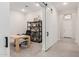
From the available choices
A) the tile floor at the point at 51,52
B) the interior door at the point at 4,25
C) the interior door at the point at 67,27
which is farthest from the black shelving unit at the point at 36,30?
the interior door at the point at 4,25

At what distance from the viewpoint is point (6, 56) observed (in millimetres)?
1293

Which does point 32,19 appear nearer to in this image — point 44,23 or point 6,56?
point 44,23

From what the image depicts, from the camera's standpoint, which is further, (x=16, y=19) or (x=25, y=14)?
(x=25, y=14)

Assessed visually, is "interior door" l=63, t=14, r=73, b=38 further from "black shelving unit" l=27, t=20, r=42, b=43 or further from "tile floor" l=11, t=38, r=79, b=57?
"tile floor" l=11, t=38, r=79, b=57

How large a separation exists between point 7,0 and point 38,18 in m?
4.24

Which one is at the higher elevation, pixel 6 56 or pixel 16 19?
pixel 16 19

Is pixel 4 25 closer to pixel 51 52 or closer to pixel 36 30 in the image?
pixel 51 52

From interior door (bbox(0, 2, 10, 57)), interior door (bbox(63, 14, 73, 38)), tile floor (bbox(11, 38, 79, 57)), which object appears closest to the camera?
interior door (bbox(0, 2, 10, 57))

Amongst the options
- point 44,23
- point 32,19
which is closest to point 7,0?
point 44,23

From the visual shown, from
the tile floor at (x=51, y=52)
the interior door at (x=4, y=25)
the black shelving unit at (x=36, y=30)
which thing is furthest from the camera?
the black shelving unit at (x=36, y=30)

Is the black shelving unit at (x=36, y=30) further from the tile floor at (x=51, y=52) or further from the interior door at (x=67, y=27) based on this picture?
the interior door at (x=67, y=27)

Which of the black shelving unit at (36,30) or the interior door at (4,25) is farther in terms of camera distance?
the black shelving unit at (36,30)

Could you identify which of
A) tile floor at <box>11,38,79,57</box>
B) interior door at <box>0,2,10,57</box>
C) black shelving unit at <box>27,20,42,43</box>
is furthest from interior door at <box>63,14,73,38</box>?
interior door at <box>0,2,10,57</box>

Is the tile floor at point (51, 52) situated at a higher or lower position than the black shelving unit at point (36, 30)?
lower
